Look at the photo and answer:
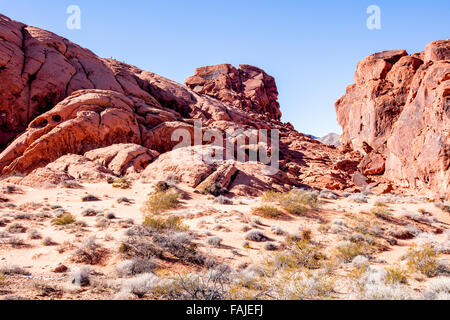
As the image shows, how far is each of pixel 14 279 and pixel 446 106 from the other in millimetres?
21368

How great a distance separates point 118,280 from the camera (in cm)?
533

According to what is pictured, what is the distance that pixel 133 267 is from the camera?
5.80 meters

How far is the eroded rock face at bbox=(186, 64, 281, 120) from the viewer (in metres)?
45.2

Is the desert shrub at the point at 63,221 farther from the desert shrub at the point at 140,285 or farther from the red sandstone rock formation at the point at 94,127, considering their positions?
the red sandstone rock formation at the point at 94,127

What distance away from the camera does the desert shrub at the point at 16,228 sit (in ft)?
26.0

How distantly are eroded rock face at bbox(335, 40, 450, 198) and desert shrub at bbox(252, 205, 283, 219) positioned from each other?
427 inches

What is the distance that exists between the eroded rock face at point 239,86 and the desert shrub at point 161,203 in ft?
109

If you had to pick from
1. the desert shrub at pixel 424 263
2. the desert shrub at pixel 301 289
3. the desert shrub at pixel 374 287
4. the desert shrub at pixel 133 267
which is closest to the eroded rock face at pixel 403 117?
the desert shrub at pixel 424 263

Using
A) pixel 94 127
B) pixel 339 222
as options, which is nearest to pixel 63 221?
pixel 339 222

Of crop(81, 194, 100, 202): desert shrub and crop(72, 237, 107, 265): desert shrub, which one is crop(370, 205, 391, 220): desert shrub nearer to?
crop(72, 237, 107, 265): desert shrub

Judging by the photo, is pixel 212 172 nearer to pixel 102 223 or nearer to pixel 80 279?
pixel 102 223

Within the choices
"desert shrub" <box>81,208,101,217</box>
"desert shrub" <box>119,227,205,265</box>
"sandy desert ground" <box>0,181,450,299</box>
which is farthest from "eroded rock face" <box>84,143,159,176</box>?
"desert shrub" <box>119,227,205,265</box>
